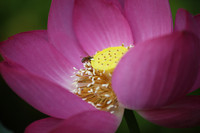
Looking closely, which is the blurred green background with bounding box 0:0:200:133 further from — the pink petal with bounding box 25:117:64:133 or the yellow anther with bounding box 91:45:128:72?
the pink petal with bounding box 25:117:64:133

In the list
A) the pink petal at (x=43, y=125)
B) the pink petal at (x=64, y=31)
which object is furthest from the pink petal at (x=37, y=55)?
the pink petal at (x=43, y=125)

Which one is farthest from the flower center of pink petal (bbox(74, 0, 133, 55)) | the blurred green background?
the blurred green background

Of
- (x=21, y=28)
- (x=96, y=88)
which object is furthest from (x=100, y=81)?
(x=21, y=28)

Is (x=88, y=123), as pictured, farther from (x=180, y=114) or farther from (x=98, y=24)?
(x=98, y=24)

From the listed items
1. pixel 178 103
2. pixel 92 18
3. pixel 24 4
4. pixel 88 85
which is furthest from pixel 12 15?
pixel 178 103

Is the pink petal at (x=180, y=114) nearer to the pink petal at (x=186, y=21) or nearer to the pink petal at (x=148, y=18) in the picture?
Answer: the pink petal at (x=186, y=21)

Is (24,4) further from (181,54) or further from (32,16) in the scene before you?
(181,54)
